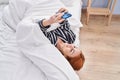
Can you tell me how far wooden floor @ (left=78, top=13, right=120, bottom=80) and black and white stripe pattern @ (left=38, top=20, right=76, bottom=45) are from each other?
53cm

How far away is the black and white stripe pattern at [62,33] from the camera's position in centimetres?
134

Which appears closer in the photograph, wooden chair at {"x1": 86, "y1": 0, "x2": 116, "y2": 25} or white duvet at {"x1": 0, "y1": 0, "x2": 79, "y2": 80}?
white duvet at {"x1": 0, "y1": 0, "x2": 79, "y2": 80}

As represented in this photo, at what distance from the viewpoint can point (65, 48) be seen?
47.6 inches

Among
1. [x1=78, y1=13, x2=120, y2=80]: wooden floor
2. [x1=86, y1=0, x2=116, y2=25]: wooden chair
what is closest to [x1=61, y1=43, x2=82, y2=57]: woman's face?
[x1=78, y1=13, x2=120, y2=80]: wooden floor

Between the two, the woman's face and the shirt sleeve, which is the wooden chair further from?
the woman's face

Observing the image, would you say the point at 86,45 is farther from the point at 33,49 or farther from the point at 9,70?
the point at 9,70

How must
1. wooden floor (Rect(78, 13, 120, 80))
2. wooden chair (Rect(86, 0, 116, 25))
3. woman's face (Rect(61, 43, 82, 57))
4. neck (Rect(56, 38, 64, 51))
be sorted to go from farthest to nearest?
wooden chair (Rect(86, 0, 116, 25)), wooden floor (Rect(78, 13, 120, 80)), neck (Rect(56, 38, 64, 51)), woman's face (Rect(61, 43, 82, 57))

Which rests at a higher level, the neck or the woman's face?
the woman's face

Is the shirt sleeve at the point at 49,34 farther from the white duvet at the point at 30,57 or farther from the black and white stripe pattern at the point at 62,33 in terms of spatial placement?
the white duvet at the point at 30,57

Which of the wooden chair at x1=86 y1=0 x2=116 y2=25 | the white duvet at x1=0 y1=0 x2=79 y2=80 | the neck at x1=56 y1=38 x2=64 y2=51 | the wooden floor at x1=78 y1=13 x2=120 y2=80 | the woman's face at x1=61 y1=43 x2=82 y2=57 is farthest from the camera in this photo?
the wooden chair at x1=86 y1=0 x2=116 y2=25

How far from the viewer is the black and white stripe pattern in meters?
1.34

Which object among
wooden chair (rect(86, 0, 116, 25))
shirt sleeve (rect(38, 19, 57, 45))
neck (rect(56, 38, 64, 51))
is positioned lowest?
wooden chair (rect(86, 0, 116, 25))

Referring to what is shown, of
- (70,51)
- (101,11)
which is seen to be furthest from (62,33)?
(101,11)

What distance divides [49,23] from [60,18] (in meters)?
0.09
